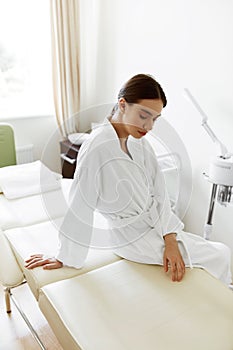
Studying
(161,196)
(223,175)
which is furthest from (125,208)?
(223,175)

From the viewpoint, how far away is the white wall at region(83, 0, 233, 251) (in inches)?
69.6

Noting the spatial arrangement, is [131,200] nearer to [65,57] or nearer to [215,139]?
[215,139]

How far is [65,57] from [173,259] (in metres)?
2.05

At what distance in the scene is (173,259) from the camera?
124cm

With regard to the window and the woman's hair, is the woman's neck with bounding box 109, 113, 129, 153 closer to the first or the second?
the woman's hair

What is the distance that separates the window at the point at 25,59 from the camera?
265 centimetres

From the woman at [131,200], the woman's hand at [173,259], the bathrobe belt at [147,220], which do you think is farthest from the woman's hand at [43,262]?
the woman's hand at [173,259]

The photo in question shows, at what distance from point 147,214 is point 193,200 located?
882 mm

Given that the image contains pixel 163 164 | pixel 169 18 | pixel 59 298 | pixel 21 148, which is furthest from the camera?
pixel 21 148

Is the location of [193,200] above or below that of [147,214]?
below

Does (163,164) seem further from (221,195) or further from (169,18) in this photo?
(169,18)

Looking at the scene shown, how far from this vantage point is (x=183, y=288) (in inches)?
45.7

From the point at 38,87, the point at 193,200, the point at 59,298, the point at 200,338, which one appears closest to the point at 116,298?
the point at 59,298

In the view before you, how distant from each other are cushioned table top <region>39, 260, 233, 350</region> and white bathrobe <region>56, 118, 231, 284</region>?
0.28ft
